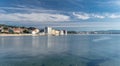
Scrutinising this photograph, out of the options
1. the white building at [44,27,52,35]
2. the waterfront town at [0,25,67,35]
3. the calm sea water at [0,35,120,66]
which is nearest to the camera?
the calm sea water at [0,35,120,66]

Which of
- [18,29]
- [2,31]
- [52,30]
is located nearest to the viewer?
[2,31]

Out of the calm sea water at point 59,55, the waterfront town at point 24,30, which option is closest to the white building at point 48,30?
the waterfront town at point 24,30

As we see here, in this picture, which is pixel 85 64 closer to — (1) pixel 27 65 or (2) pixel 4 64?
(1) pixel 27 65

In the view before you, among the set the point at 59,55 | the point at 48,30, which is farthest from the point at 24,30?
the point at 59,55

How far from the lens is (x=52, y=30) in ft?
320

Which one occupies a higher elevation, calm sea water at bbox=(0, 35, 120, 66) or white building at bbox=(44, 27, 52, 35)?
white building at bbox=(44, 27, 52, 35)

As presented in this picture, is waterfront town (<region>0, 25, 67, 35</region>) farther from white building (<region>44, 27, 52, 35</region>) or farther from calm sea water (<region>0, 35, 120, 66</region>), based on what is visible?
calm sea water (<region>0, 35, 120, 66</region>)

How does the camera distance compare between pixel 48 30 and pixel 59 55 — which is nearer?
pixel 59 55

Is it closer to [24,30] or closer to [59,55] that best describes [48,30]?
[24,30]

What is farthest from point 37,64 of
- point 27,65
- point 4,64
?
point 4,64

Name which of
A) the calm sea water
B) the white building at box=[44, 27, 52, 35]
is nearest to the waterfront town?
the white building at box=[44, 27, 52, 35]

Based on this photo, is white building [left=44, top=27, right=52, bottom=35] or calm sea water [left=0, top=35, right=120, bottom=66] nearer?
calm sea water [left=0, top=35, right=120, bottom=66]

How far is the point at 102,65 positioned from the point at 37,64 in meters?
3.36

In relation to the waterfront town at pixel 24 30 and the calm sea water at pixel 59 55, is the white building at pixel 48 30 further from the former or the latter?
the calm sea water at pixel 59 55
